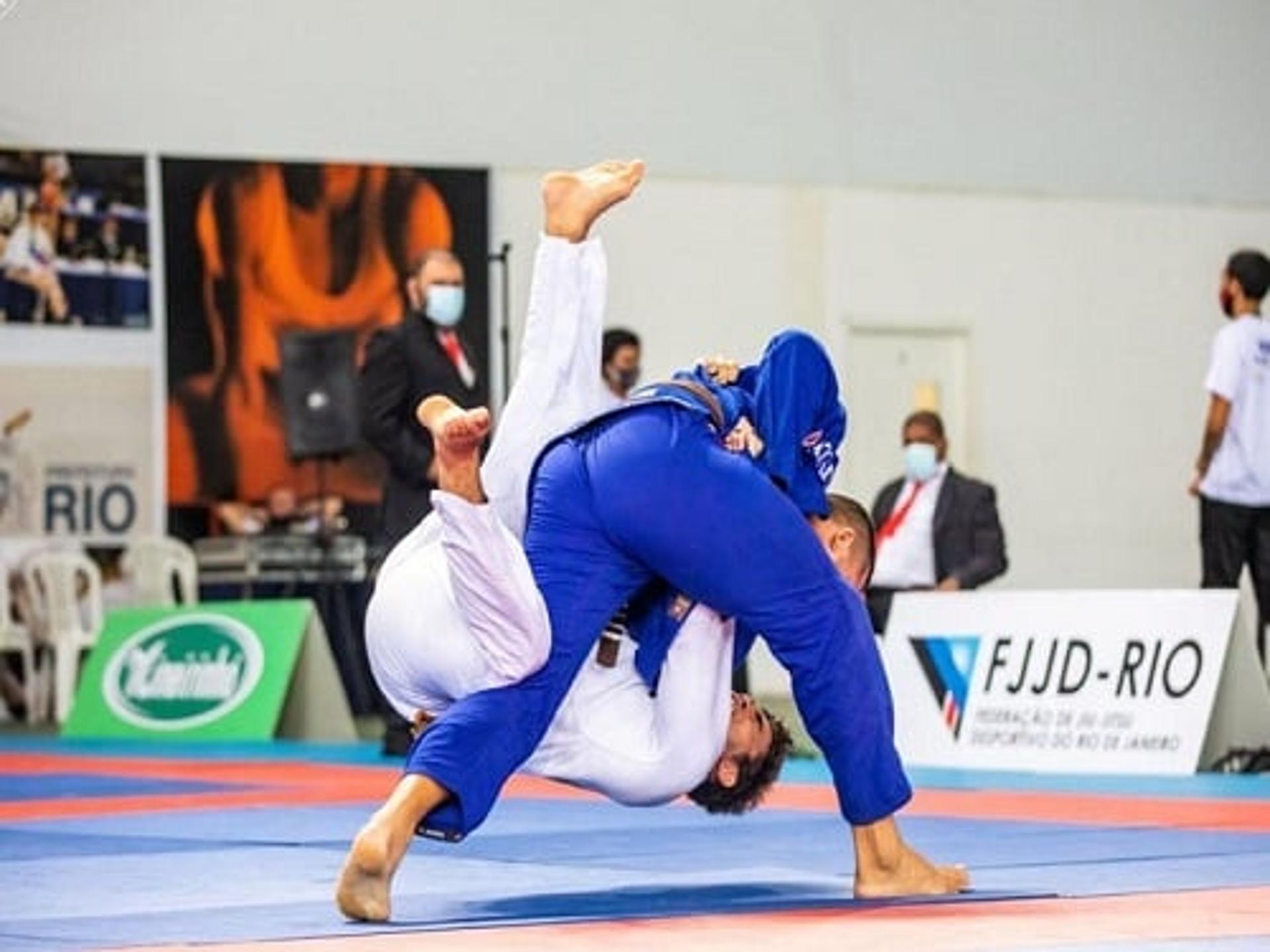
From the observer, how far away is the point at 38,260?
14.2 metres

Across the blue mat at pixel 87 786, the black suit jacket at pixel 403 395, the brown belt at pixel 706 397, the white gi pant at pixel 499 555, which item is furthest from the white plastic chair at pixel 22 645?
the brown belt at pixel 706 397

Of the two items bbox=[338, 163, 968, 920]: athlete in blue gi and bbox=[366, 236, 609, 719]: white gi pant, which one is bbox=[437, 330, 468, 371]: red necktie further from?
bbox=[338, 163, 968, 920]: athlete in blue gi

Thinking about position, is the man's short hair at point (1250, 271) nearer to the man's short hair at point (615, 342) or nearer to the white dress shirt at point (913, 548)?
the white dress shirt at point (913, 548)

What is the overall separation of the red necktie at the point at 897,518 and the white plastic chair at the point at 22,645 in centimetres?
509

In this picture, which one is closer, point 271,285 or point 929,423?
point 929,423

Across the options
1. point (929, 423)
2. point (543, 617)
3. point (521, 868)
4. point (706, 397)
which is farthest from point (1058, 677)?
point (543, 617)

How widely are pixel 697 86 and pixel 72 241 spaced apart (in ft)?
12.3

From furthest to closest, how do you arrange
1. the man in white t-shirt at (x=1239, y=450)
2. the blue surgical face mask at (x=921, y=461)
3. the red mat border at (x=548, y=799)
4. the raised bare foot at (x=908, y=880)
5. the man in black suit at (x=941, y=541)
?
the blue surgical face mask at (x=921, y=461) → the man in black suit at (x=941, y=541) → the man in white t-shirt at (x=1239, y=450) → the red mat border at (x=548, y=799) → the raised bare foot at (x=908, y=880)

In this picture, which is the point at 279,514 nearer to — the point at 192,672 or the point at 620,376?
the point at 192,672

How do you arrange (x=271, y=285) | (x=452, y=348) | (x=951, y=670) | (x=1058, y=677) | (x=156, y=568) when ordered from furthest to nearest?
(x=271, y=285)
(x=156, y=568)
(x=452, y=348)
(x=951, y=670)
(x=1058, y=677)

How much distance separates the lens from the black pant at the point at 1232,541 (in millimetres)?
9859

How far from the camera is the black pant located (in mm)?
9859

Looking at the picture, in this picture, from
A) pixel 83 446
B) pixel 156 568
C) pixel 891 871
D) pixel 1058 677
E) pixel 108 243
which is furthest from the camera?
pixel 83 446

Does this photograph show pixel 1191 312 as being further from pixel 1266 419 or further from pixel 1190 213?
pixel 1266 419
